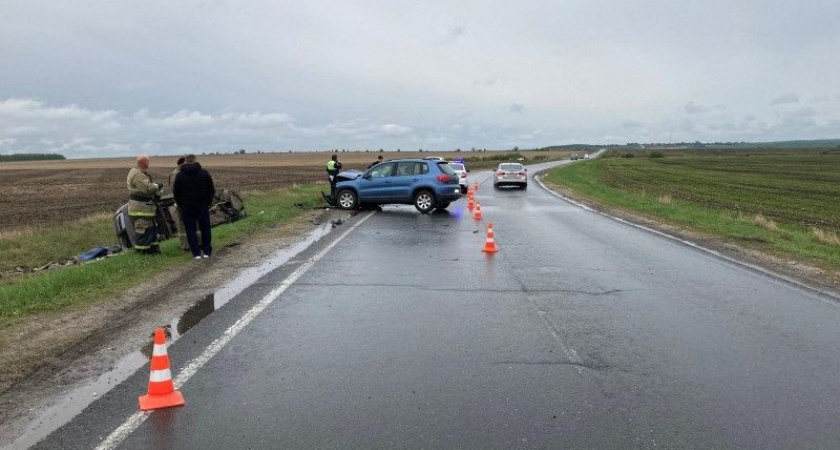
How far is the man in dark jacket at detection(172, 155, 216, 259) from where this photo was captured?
1088cm

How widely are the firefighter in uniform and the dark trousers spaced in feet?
1.85

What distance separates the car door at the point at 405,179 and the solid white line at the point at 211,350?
30.3 feet

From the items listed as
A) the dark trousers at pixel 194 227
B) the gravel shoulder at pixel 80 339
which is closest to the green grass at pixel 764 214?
the gravel shoulder at pixel 80 339

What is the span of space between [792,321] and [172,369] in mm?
6357

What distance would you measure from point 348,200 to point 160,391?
53.2 feet

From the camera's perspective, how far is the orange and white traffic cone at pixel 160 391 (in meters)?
4.47

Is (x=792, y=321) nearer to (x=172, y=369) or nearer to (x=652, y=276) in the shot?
(x=652, y=276)

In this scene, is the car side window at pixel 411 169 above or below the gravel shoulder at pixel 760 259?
above

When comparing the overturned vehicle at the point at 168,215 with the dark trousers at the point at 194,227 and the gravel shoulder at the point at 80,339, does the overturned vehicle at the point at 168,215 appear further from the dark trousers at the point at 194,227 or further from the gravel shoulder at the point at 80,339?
the gravel shoulder at the point at 80,339

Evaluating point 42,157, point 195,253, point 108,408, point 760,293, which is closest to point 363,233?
point 195,253

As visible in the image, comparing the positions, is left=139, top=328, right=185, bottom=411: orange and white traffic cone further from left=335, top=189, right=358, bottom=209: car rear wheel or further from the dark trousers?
left=335, top=189, right=358, bottom=209: car rear wheel

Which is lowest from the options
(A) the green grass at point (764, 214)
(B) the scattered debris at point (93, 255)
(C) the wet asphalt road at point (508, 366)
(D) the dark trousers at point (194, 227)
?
(A) the green grass at point (764, 214)

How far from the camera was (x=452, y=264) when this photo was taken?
10.3 meters

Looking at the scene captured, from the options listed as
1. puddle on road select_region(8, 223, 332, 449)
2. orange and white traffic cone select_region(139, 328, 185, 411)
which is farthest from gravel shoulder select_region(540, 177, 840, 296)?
orange and white traffic cone select_region(139, 328, 185, 411)
